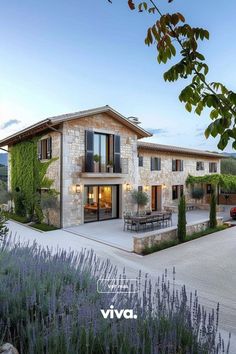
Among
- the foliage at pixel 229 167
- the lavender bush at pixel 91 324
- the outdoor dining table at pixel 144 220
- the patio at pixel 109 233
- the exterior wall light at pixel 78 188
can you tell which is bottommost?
the patio at pixel 109 233

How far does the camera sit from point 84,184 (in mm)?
15023

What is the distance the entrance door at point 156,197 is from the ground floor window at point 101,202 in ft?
17.6

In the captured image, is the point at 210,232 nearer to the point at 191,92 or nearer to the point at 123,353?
the point at 123,353

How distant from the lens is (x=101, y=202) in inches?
639

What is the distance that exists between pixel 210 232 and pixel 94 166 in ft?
25.1

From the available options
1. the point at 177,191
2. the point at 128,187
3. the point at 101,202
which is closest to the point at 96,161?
the point at 101,202

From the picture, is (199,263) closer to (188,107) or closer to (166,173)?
(188,107)

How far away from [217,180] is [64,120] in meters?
15.1

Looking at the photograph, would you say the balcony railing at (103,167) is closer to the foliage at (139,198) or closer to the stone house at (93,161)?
the stone house at (93,161)

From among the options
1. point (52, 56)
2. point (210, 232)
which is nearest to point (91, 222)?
point (210, 232)

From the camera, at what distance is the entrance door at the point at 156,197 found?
21.5 meters

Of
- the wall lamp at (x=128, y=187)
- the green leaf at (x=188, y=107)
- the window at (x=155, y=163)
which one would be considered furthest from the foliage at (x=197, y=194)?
the green leaf at (x=188, y=107)

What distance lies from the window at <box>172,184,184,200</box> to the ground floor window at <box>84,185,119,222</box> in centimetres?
743

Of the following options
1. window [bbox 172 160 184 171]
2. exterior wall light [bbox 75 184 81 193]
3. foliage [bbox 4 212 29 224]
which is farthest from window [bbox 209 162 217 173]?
foliage [bbox 4 212 29 224]
